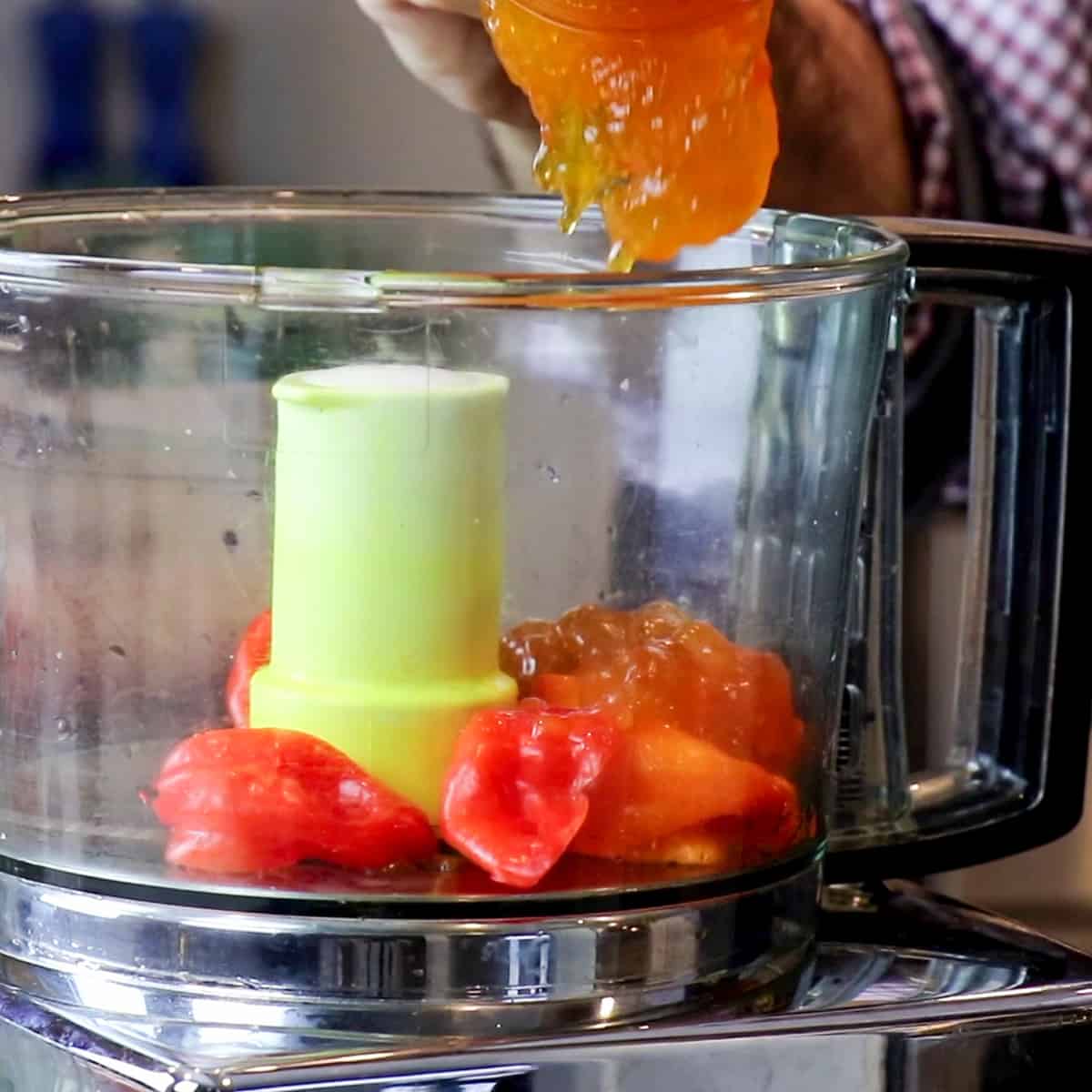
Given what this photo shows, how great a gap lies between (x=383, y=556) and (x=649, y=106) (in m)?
0.10

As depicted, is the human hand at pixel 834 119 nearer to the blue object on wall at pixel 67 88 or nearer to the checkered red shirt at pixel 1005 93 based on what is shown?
the checkered red shirt at pixel 1005 93

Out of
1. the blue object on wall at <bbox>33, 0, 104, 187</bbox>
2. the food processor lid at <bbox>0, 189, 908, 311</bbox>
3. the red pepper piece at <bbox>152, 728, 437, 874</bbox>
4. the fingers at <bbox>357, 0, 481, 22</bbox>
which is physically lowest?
→ the red pepper piece at <bbox>152, 728, 437, 874</bbox>

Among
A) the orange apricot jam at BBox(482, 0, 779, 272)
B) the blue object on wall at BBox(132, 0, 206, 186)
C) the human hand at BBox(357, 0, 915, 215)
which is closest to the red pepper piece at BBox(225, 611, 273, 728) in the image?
the orange apricot jam at BBox(482, 0, 779, 272)

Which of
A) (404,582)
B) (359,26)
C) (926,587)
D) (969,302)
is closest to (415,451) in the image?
(404,582)

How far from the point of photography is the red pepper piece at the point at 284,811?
13.8 inches

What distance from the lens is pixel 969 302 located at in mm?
465

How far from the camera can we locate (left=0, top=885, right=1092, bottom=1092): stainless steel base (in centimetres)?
32

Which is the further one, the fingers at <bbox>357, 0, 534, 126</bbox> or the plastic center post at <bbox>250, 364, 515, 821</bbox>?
the fingers at <bbox>357, 0, 534, 126</bbox>

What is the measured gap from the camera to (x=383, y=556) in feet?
1.18

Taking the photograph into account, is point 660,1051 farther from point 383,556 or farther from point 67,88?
point 67,88

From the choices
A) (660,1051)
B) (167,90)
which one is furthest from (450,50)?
(167,90)

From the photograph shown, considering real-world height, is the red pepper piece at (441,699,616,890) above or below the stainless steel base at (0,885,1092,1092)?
above

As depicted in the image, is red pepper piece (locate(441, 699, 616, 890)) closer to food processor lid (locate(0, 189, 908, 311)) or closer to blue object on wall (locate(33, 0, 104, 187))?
food processor lid (locate(0, 189, 908, 311))

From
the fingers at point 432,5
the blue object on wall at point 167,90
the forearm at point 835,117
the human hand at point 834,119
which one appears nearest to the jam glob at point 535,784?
the fingers at point 432,5
